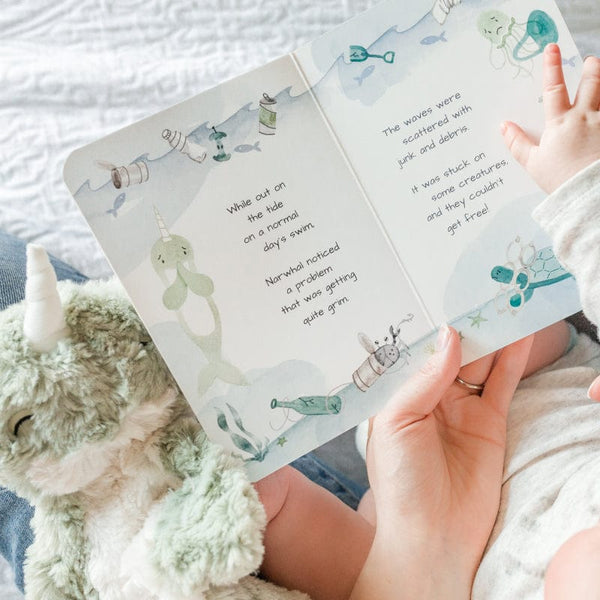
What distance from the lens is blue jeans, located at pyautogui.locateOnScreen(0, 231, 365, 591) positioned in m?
0.76

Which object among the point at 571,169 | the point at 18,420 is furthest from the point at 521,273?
the point at 18,420

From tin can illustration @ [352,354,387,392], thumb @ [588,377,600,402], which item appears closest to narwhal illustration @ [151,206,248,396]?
tin can illustration @ [352,354,387,392]

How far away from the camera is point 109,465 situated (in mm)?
590

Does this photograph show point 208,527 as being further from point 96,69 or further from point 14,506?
point 96,69

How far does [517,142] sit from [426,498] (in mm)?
363

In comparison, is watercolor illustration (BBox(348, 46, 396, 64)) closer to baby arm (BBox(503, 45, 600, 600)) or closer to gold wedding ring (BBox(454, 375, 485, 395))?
baby arm (BBox(503, 45, 600, 600))

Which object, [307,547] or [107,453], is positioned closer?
[107,453]

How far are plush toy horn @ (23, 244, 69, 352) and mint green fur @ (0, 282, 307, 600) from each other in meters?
0.01

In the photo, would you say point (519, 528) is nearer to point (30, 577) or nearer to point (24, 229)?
point (30, 577)

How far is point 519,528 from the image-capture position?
65 cm

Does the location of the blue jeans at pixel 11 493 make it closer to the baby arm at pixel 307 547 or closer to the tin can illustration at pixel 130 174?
the baby arm at pixel 307 547

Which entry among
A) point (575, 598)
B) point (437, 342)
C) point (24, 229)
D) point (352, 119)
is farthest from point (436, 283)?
point (24, 229)

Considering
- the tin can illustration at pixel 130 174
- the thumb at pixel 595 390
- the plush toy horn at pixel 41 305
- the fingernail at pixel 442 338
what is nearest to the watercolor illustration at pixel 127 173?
the tin can illustration at pixel 130 174

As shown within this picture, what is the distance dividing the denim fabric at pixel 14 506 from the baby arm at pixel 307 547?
28cm
